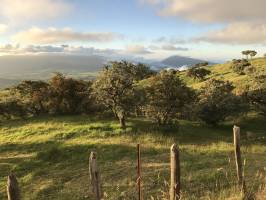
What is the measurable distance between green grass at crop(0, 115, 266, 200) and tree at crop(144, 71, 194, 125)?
1.40 metres

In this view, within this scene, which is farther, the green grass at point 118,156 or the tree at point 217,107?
the tree at point 217,107

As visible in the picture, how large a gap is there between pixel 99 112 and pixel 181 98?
1251cm

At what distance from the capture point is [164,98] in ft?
121

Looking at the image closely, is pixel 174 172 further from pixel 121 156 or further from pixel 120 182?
pixel 121 156

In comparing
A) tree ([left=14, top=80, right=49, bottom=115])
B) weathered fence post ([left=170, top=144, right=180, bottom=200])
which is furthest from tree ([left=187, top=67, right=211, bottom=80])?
weathered fence post ([left=170, top=144, right=180, bottom=200])

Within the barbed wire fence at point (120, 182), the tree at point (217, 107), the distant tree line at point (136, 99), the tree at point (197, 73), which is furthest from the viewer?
the tree at point (197, 73)

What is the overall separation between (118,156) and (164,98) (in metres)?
11.4

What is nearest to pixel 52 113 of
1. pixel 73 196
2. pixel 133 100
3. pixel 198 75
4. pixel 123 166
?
pixel 133 100

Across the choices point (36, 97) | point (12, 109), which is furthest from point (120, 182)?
point (12, 109)

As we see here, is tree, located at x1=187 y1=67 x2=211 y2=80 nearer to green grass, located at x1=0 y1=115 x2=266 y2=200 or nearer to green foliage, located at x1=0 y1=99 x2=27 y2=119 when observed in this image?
green grass, located at x1=0 y1=115 x2=266 y2=200

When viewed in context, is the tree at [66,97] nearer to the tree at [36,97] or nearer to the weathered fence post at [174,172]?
the tree at [36,97]

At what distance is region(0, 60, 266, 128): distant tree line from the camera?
121ft

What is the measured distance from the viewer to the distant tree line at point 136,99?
3684 centimetres

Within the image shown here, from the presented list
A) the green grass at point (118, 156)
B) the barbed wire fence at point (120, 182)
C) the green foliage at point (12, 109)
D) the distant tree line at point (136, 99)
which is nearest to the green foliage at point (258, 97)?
the distant tree line at point (136, 99)
